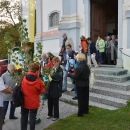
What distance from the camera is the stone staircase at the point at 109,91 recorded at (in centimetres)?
622

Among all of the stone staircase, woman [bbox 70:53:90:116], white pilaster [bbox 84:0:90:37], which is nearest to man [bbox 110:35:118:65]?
white pilaster [bbox 84:0:90:37]

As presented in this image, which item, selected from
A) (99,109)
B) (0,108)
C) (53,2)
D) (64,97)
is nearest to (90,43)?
(64,97)

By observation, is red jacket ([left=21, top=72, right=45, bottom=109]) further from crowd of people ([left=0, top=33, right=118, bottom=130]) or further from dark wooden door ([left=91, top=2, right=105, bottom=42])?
dark wooden door ([left=91, top=2, right=105, bottom=42])

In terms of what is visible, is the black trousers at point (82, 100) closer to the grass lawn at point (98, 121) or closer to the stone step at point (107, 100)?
the grass lawn at point (98, 121)

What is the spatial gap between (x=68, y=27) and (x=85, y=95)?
6.05 m

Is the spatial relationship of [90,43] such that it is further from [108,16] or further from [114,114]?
[108,16]

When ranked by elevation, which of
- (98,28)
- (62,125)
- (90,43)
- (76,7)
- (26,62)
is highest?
(76,7)

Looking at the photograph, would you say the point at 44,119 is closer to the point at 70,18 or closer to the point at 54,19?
the point at 70,18

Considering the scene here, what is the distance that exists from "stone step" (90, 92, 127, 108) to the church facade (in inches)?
101

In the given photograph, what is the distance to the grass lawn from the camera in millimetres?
4602

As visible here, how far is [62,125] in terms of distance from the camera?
486cm

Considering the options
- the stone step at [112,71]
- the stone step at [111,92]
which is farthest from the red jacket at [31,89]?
the stone step at [112,71]

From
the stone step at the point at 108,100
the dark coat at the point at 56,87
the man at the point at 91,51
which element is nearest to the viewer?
the dark coat at the point at 56,87

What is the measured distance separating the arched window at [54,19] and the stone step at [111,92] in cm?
636
